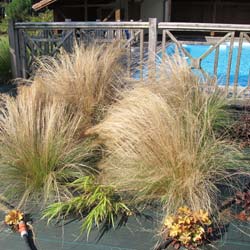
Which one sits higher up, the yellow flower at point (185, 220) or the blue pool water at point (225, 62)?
the yellow flower at point (185, 220)

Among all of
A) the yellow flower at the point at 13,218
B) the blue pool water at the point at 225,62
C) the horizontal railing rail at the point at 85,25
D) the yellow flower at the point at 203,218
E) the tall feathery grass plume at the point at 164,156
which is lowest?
the blue pool water at the point at 225,62

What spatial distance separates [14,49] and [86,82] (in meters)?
2.89

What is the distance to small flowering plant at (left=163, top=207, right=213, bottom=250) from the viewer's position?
6.11ft

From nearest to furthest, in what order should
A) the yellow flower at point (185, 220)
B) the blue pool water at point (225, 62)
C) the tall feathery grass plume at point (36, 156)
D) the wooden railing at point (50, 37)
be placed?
the yellow flower at point (185, 220), the tall feathery grass plume at point (36, 156), the wooden railing at point (50, 37), the blue pool water at point (225, 62)

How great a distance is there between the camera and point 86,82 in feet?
10.9

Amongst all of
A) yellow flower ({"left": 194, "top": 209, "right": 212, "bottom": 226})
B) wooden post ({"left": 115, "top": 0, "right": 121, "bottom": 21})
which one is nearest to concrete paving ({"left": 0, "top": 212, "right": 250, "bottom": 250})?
yellow flower ({"left": 194, "top": 209, "right": 212, "bottom": 226})

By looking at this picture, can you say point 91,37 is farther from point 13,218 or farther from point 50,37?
point 13,218

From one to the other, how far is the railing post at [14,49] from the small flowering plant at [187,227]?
459 cm

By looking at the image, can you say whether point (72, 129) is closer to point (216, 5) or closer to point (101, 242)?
point (101, 242)

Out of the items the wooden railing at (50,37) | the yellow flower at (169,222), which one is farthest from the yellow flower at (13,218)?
the wooden railing at (50,37)

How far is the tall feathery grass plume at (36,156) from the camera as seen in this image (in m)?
2.28

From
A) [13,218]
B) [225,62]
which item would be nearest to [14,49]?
[13,218]

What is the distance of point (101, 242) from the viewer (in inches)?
78.0

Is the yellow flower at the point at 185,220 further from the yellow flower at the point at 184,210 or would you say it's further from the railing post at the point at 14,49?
the railing post at the point at 14,49
